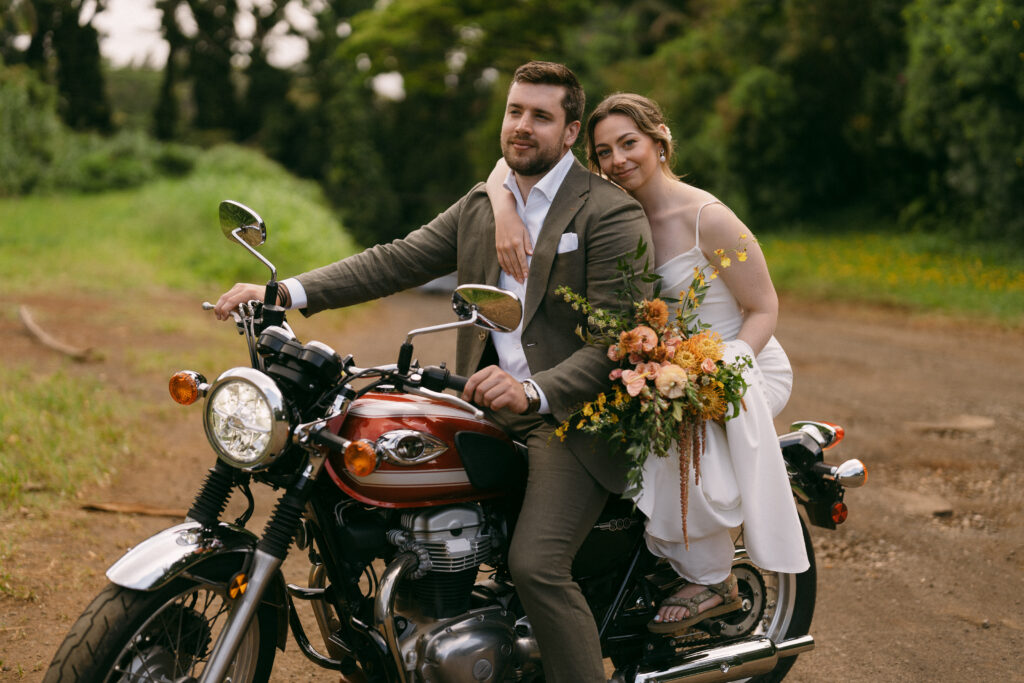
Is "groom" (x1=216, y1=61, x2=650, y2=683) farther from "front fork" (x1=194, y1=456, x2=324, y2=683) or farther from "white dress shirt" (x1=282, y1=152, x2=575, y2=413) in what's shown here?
"front fork" (x1=194, y1=456, x2=324, y2=683)

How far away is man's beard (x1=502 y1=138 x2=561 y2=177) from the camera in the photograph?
3104 millimetres

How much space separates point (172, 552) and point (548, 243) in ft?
4.72

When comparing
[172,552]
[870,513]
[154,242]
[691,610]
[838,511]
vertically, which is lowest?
[154,242]

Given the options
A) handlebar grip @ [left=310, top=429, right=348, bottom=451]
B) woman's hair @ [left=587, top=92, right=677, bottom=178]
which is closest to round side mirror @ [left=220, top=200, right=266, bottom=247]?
handlebar grip @ [left=310, top=429, right=348, bottom=451]

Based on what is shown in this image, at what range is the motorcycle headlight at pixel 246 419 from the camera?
93.2 inches

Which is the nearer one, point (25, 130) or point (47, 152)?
point (25, 130)

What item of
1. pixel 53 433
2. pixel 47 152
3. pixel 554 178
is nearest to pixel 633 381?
pixel 554 178

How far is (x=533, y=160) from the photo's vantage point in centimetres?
311

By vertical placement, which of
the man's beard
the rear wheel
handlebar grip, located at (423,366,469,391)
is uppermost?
the man's beard

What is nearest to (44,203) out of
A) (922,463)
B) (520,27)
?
(520,27)

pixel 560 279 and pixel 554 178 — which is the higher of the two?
pixel 554 178

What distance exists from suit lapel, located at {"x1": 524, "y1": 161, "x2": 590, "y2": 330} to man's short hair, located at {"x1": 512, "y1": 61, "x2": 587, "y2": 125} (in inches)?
10.7

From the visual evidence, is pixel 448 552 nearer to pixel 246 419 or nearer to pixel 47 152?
pixel 246 419

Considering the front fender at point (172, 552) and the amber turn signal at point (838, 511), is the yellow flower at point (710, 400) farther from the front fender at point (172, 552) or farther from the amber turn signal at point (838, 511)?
the front fender at point (172, 552)
